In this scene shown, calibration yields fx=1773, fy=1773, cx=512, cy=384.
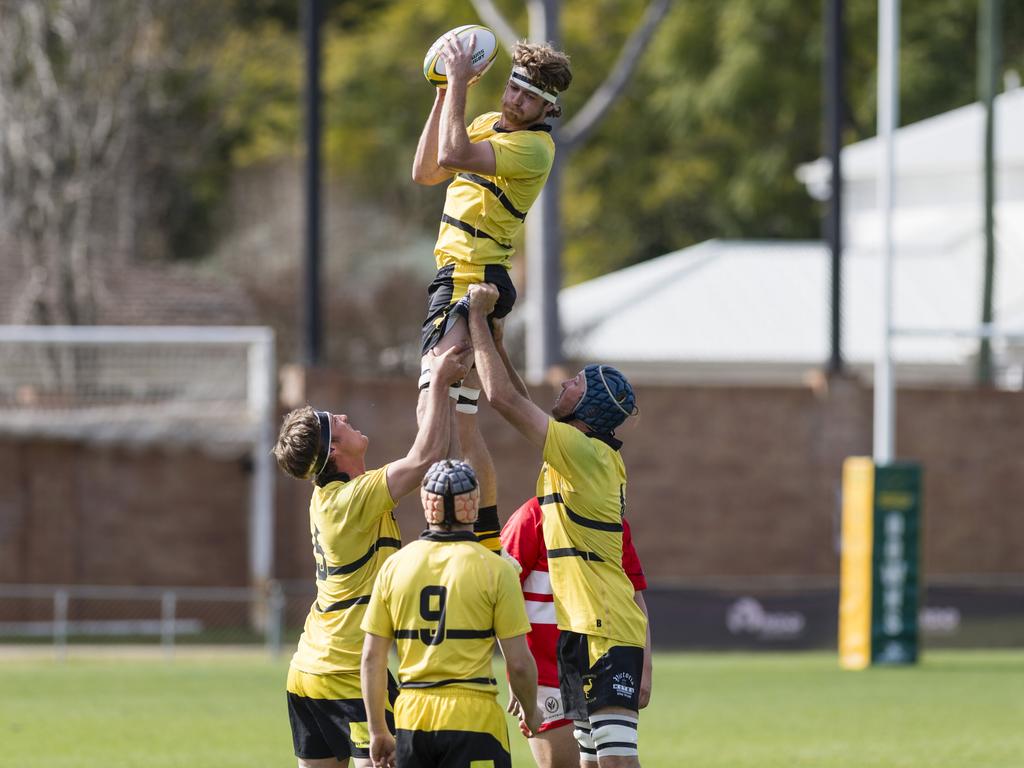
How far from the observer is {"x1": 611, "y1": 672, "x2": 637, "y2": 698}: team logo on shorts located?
26.8ft

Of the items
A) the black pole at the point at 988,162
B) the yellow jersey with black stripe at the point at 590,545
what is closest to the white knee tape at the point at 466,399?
the yellow jersey with black stripe at the point at 590,545

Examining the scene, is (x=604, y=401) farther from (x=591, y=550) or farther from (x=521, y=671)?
(x=521, y=671)

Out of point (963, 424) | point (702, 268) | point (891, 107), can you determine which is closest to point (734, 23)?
point (702, 268)

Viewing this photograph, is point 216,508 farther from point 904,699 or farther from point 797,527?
Result: point 904,699

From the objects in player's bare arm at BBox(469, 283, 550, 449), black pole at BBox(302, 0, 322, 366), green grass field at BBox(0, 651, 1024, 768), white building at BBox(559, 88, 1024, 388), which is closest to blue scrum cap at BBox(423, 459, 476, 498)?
player's bare arm at BBox(469, 283, 550, 449)

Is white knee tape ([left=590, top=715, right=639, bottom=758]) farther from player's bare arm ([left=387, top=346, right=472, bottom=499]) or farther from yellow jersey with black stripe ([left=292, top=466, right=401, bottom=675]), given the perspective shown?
player's bare arm ([left=387, top=346, right=472, bottom=499])

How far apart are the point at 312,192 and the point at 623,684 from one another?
1782 cm

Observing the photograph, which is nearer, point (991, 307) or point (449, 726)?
point (449, 726)

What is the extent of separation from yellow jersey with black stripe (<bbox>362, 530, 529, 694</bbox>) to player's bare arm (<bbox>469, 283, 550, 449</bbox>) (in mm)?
965

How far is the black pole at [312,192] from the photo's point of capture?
25.0 m

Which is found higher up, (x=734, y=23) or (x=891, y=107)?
(x=734, y=23)

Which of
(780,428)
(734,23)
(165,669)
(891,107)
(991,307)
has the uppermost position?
(734,23)

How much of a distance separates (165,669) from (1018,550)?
13.9 metres

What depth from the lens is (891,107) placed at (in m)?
22.7
